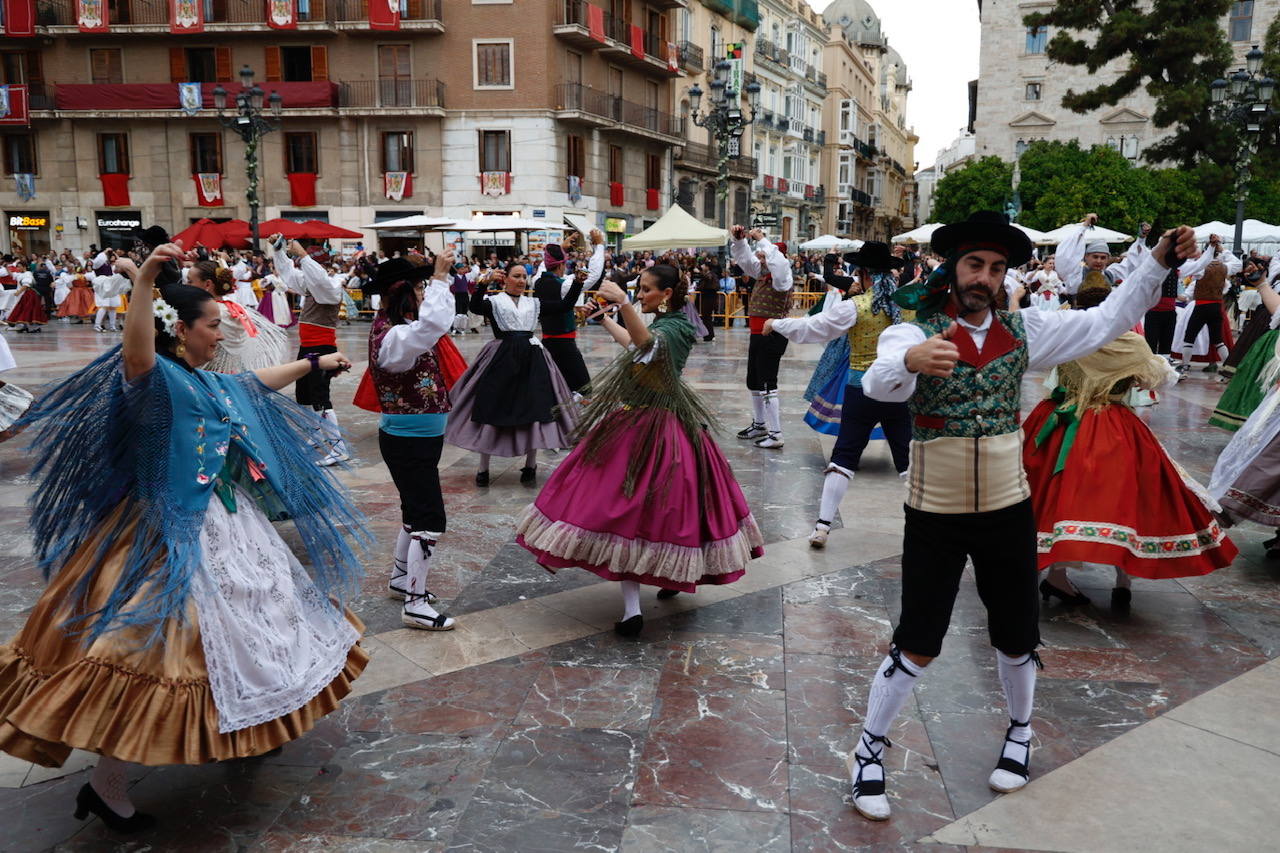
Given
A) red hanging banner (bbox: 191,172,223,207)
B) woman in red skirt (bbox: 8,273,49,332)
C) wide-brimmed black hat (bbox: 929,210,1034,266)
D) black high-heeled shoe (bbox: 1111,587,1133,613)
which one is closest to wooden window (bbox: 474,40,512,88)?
red hanging banner (bbox: 191,172,223,207)

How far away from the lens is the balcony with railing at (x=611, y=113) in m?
33.2

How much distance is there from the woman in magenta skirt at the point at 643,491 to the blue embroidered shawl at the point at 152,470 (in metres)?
1.46

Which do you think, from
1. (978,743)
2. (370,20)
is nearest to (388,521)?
(978,743)

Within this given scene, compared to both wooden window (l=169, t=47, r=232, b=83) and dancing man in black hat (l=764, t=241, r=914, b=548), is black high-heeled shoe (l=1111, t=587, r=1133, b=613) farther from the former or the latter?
wooden window (l=169, t=47, r=232, b=83)

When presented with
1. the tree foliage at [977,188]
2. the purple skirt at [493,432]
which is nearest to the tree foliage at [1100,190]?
the tree foliage at [977,188]

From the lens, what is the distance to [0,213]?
3412cm

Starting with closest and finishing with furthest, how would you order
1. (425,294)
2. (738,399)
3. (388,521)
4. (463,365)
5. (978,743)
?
(978,743), (425,294), (388,521), (463,365), (738,399)

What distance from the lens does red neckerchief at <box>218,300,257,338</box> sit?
6496 millimetres

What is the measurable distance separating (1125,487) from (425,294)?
142 inches

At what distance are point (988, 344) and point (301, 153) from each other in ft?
111

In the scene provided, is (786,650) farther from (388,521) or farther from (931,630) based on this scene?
(388,521)

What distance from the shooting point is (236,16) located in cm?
3288

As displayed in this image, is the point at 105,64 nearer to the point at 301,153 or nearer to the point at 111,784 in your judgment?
the point at 301,153

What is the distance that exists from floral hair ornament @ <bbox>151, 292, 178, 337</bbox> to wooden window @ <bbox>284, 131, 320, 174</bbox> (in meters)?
32.4
